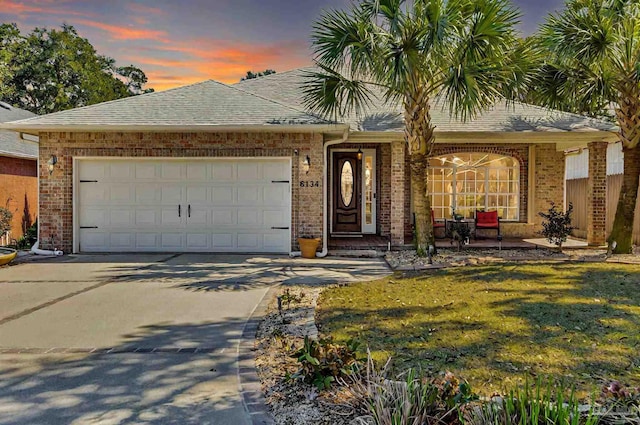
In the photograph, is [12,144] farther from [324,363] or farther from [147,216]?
[324,363]

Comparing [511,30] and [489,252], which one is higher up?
[511,30]

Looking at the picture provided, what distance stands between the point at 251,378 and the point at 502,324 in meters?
2.91

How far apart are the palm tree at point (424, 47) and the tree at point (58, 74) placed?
20907 millimetres

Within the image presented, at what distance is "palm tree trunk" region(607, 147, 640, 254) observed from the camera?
10070 millimetres

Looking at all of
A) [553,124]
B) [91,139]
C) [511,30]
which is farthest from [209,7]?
[553,124]

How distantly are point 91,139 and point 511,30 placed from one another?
32.5 feet

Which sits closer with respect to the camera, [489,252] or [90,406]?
[90,406]

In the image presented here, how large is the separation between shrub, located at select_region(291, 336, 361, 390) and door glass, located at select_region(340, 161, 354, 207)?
10.6m

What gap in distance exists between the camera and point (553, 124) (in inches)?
473

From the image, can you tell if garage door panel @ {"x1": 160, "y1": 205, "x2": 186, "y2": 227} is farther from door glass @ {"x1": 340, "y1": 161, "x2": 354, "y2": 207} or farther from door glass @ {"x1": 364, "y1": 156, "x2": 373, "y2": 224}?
door glass @ {"x1": 364, "y1": 156, "x2": 373, "y2": 224}

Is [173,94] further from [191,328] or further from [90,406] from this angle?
[90,406]

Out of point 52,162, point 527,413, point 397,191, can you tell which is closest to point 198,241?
point 52,162

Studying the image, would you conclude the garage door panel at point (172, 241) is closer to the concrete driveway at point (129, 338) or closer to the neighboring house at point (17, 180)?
the concrete driveway at point (129, 338)

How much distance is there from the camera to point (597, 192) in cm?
1165
